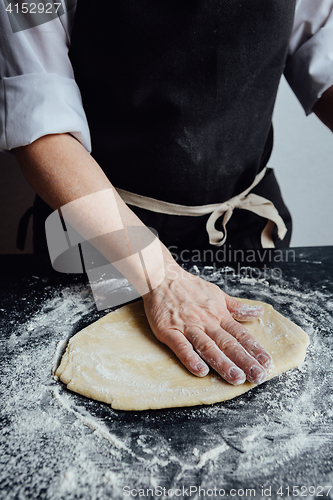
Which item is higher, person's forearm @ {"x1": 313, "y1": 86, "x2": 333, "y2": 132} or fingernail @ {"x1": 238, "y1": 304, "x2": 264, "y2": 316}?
person's forearm @ {"x1": 313, "y1": 86, "x2": 333, "y2": 132}

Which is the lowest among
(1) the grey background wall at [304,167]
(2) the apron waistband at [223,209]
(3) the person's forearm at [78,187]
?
(1) the grey background wall at [304,167]

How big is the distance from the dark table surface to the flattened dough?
0.06ft

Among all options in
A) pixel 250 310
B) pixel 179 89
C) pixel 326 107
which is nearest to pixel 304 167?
pixel 326 107

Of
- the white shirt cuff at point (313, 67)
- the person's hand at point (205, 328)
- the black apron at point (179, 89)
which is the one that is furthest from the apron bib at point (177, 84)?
the person's hand at point (205, 328)

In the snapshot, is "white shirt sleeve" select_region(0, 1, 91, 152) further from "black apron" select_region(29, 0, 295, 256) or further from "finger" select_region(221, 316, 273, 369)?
"finger" select_region(221, 316, 273, 369)

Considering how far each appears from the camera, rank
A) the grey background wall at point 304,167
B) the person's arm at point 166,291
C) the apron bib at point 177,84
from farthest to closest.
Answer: the grey background wall at point 304,167 < the apron bib at point 177,84 < the person's arm at point 166,291

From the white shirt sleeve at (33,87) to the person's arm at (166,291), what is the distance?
4cm

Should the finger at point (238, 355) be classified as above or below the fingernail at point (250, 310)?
above

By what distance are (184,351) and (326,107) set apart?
3.26 feet

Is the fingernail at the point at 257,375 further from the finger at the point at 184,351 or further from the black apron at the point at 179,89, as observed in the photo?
the black apron at the point at 179,89

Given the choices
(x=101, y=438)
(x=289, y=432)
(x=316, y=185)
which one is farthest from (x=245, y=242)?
(x=316, y=185)

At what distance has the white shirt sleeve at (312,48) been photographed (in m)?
1.14

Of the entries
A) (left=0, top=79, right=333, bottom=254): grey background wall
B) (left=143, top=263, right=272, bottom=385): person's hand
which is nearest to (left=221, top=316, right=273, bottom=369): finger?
(left=143, top=263, right=272, bottom=385): person's hand

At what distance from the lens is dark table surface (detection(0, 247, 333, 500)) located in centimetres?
56
